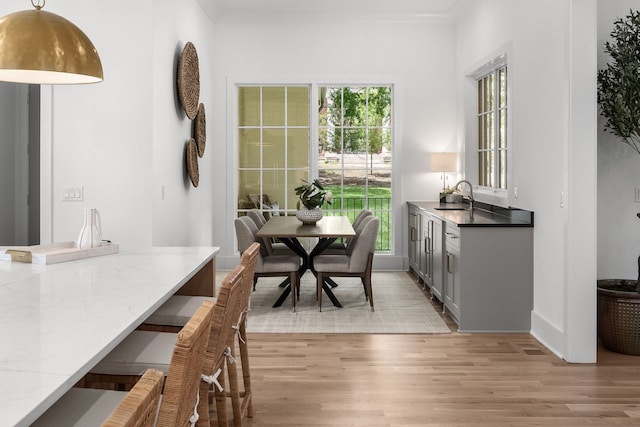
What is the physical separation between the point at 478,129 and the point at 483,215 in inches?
72.8

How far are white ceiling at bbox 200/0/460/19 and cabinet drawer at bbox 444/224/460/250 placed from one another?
10.3 ft

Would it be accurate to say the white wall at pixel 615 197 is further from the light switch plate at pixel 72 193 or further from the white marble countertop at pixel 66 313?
the light switch plate at pixel 72 193

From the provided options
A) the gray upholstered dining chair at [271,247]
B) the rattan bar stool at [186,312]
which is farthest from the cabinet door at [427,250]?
the rattan bar stool at [186,312]

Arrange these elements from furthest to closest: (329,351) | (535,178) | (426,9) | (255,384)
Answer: (426,9) → (535,178) → (329,351) → (255,384)

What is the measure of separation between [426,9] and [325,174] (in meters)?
2.38

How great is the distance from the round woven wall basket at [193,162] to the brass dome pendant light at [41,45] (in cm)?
363

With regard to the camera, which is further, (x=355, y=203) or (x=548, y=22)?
A: (x=355, y=203)

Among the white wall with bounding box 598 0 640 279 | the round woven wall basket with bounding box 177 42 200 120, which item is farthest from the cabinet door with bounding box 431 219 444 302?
the round woven wall basket with bounding box 177 42 200 120

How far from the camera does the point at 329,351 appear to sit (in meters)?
4.57

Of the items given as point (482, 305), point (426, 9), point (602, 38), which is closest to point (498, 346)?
point (482, 305)

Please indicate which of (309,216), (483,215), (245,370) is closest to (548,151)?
(483,215)

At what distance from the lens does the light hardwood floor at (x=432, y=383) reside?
131 inches

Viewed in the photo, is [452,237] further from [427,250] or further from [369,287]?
[427,250]

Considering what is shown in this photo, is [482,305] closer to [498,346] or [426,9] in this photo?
[498,346]
